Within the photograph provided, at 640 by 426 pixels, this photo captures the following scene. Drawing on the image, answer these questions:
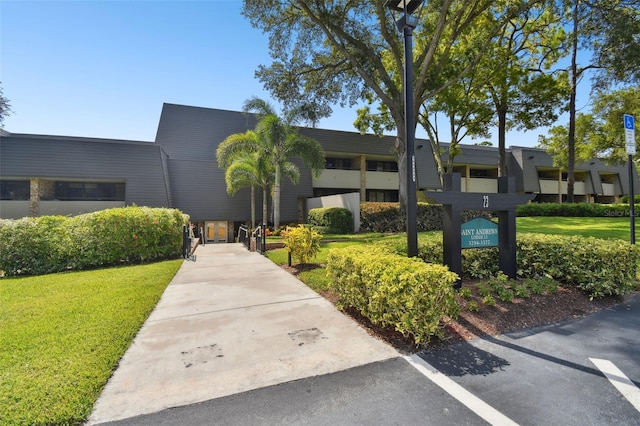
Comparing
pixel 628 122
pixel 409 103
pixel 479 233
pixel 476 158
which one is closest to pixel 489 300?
pixel 479 233

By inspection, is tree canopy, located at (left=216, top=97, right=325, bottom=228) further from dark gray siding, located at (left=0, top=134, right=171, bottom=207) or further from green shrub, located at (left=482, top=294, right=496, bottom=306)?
green shrub, located at (left=482, top=294, right=496, bottom=306)

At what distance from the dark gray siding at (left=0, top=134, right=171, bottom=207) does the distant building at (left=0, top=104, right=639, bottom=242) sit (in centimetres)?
5

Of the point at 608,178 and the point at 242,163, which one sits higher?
the point at 608,178

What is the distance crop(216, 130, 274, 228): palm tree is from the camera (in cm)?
1722

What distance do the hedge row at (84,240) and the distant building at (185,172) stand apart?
947cm

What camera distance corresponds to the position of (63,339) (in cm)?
363

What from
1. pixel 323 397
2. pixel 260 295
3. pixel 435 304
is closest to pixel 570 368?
pixel 435 304

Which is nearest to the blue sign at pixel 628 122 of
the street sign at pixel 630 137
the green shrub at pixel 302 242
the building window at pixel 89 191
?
the street sign at pixel 630 137

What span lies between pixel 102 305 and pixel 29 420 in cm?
310

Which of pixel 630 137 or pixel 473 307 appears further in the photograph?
pixel 630 137

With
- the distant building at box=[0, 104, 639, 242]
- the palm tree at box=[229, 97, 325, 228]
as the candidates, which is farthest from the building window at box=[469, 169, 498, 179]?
the palm tree at box=[229, 97, 325, 228]

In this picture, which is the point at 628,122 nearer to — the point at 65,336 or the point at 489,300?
the point at 489,300

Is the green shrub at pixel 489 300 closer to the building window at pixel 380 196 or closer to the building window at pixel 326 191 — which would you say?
the building window at pixel 326 191

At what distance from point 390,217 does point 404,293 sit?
551 inches
